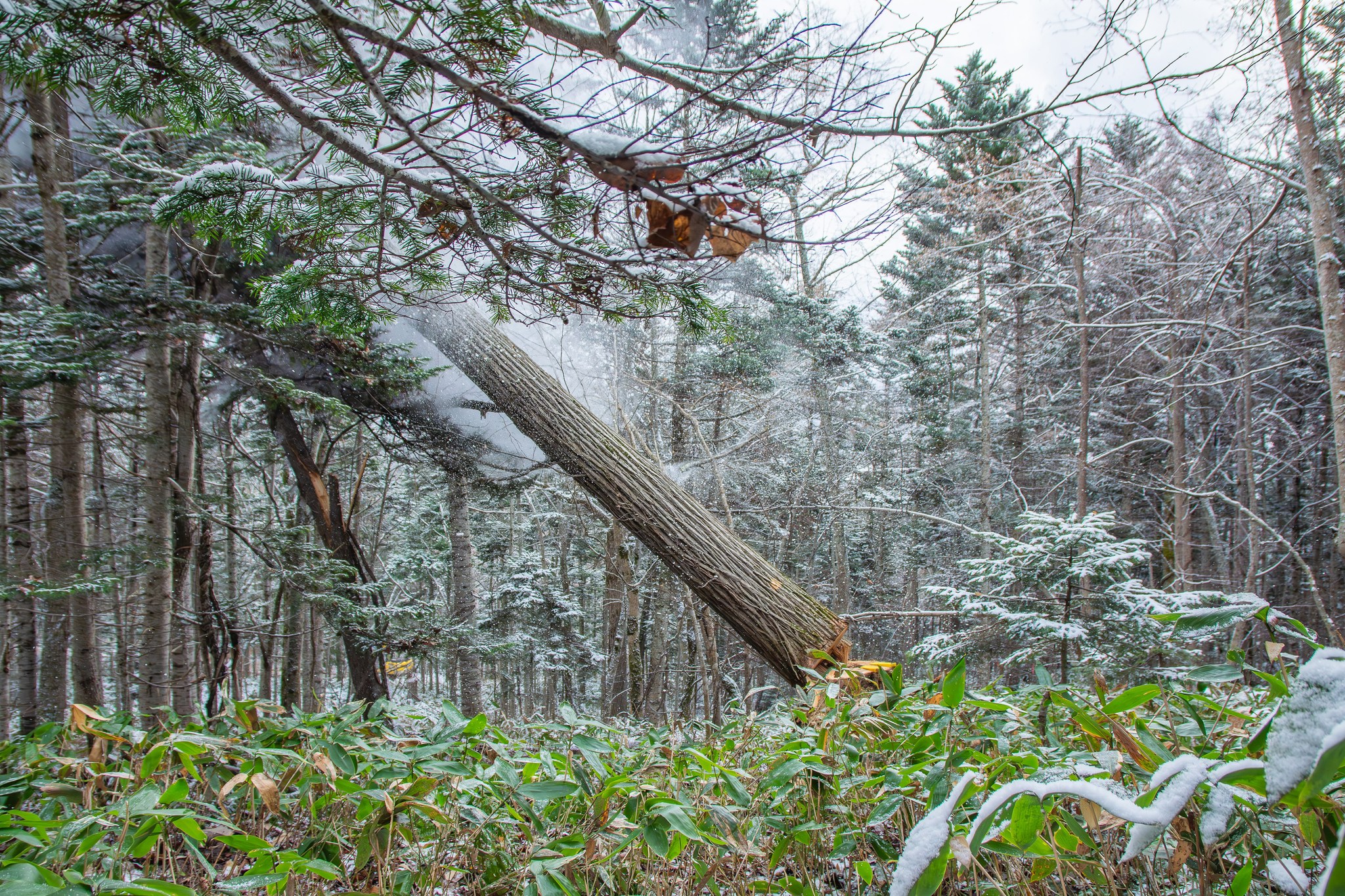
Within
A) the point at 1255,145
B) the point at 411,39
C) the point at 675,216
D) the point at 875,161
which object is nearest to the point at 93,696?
the point at 411,39

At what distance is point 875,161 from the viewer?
1775 millimetres

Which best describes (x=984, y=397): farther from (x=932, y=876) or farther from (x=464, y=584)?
(x=932, y=876)

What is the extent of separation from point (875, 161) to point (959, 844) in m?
1.78

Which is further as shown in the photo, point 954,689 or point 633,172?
point 633,172

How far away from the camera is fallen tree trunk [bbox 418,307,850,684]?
11.1 feet

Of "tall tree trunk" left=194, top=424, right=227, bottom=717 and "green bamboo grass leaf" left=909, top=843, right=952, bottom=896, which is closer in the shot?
"green bamboo grass leaf" left=909, top=843, right=952, bottom=896

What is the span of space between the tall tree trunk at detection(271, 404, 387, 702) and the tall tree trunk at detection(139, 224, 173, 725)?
88cm

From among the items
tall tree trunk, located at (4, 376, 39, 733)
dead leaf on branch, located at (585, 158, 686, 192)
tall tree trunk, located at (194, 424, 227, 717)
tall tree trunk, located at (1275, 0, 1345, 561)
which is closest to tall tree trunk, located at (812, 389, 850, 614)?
tall tree trunk, located at (1275, 0, 1345, 561)

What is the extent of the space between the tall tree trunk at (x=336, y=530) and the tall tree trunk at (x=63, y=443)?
117cm

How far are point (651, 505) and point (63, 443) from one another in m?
3.27

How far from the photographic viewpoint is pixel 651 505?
3.75 m

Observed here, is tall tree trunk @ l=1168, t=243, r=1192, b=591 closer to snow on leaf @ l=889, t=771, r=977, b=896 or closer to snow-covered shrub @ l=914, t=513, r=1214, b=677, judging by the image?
snow-covered shrub @ l=914, t=513, r=1214, b=677

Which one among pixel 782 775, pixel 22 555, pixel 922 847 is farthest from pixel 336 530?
pixel 922 847

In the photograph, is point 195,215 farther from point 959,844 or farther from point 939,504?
point 939,504
